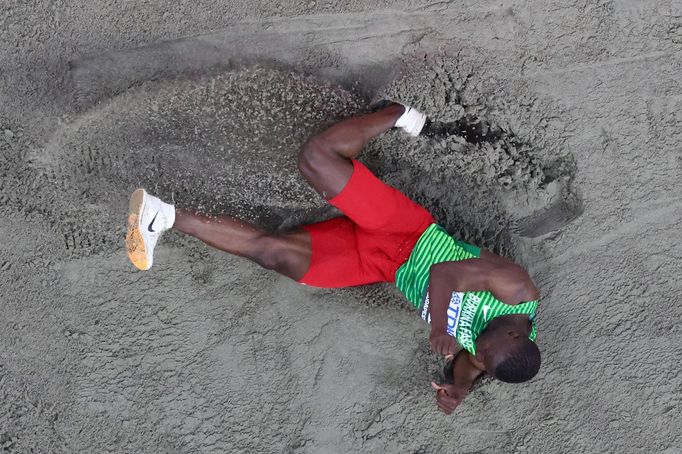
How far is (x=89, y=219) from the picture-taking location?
2189 mm

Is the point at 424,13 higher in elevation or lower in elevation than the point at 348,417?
higher

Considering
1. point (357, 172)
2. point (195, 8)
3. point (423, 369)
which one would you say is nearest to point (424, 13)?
point (357, 172)

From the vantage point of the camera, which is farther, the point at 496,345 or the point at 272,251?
the point at 272,251

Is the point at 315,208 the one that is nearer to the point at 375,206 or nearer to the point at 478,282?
the point at 375,206

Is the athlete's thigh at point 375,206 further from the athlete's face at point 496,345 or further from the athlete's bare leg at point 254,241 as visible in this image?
the athlete's face at point 496,345

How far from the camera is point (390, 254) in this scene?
214 cm

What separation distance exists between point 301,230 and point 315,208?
160 millimetres

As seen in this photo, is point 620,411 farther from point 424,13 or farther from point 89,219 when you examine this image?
point 89,219

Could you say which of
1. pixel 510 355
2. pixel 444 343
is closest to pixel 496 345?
pixel 510 355

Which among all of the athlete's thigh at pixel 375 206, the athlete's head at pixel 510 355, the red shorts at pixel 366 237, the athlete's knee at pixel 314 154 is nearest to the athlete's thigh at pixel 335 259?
the red shorts at pixel 366 237

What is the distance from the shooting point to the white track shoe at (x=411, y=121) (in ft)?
6.93

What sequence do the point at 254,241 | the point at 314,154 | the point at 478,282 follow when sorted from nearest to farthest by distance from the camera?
the point at 478,282 → the point at 314,154 → the point at 254,241

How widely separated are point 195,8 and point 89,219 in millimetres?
796

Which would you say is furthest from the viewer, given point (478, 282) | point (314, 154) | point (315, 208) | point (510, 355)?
point (315, 208)
